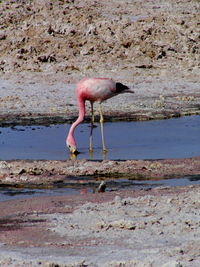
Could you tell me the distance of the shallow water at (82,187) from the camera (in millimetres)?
10205

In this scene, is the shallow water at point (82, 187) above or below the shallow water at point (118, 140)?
above

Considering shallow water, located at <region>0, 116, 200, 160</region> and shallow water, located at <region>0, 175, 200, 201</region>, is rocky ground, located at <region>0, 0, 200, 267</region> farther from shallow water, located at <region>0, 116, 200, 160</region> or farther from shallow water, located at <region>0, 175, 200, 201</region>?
shallow water, located at <region>0, 116, 200, 160</region>

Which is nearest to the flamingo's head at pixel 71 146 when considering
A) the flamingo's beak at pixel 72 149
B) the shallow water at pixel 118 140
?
the flamingo's beak at pixel 72 149

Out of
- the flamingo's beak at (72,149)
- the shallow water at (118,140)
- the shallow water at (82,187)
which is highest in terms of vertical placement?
the shallow water at (82,187)

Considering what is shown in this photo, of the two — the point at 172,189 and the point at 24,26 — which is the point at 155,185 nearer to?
the point at 172,189

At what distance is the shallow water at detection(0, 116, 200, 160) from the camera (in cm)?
1332

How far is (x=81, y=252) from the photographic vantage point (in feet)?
22.7

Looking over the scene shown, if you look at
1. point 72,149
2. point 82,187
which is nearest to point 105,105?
point 72,149

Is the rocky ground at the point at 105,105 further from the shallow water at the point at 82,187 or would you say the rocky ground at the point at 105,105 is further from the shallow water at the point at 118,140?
the shallow water at the point at 118,140

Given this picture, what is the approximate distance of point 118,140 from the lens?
15156 mm

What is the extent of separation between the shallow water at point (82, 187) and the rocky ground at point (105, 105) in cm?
39

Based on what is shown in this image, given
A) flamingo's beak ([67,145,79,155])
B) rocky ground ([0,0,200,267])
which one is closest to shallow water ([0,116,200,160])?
flamingo's beak ([67,145,79,155])

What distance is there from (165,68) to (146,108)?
7.05 m

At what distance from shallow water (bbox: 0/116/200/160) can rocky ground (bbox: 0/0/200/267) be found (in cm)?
98
